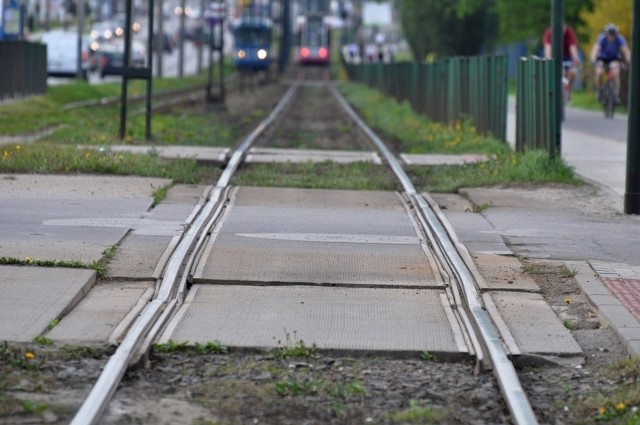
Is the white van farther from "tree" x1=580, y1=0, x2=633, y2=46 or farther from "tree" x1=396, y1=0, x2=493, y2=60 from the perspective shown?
"tree" x1=580, y1=0, x2=633, y2=46

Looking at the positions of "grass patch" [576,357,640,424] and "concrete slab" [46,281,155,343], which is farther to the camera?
"concrete slab" [46,281,155,343]

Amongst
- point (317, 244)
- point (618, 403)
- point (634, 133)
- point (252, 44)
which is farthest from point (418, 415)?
point (252, 44)

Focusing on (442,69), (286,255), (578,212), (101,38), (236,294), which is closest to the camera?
(236,294)

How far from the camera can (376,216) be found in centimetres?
1280

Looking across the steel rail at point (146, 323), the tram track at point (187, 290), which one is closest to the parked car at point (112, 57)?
the tram track at point (187, 290)

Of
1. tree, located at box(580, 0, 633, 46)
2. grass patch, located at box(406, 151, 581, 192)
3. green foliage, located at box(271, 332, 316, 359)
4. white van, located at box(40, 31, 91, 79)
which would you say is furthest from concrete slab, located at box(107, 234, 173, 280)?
white van, located at box(40, 31, 91, 79)

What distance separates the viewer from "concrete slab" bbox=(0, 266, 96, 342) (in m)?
7.50

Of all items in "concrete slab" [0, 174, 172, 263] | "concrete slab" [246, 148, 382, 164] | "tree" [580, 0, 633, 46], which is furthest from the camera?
"tree" [580, 0, 633, 46]

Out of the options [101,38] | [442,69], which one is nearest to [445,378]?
[442,69]

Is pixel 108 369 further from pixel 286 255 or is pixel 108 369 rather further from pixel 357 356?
pixel 286 255

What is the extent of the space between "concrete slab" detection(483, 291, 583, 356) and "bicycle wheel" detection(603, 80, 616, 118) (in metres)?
20.8

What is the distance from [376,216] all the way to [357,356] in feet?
18.4

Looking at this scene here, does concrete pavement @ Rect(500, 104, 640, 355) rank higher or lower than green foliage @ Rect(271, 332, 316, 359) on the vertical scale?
higher

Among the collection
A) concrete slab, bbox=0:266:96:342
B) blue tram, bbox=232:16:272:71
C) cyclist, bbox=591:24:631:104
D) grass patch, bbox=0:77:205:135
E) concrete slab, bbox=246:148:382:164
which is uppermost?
blue tram, bbox=232:16:272:71
